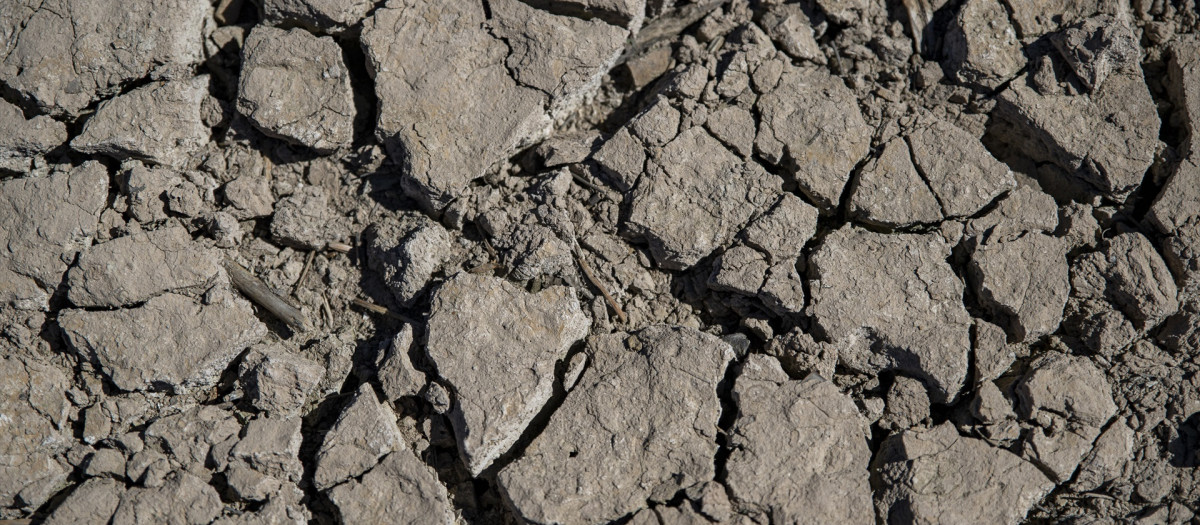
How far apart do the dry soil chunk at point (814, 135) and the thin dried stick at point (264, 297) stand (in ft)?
5.63

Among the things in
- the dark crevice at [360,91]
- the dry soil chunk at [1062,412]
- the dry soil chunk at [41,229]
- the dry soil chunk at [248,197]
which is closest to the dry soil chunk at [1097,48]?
the dry soil chunk at [1062,412]

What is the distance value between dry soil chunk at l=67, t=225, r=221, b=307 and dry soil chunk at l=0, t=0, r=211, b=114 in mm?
590

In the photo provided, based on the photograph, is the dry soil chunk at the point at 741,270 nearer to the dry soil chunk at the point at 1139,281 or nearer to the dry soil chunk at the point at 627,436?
the dry soil chunk at the point at 627,436

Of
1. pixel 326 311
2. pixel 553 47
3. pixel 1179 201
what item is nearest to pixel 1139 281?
pixel 1179 201

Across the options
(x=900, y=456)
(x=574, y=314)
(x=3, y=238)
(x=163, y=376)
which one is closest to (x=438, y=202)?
(x=574, y=314)

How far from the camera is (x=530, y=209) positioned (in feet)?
8.03

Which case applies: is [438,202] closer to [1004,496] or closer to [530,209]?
[530,209]

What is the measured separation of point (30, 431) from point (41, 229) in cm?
69

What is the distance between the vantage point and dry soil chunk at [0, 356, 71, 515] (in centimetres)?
234

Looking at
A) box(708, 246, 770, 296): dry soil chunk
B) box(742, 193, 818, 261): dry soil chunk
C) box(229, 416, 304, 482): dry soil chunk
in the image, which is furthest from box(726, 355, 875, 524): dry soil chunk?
box(229, 416, 304, 482): dry soil chunk

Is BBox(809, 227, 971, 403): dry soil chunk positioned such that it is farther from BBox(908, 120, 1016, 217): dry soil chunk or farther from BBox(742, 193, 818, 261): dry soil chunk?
BBox(908, 120, 1016, 217): dry soil chunk

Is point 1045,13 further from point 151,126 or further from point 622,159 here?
point 151,126

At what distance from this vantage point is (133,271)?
2.40 meters

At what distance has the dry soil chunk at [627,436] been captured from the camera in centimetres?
218
